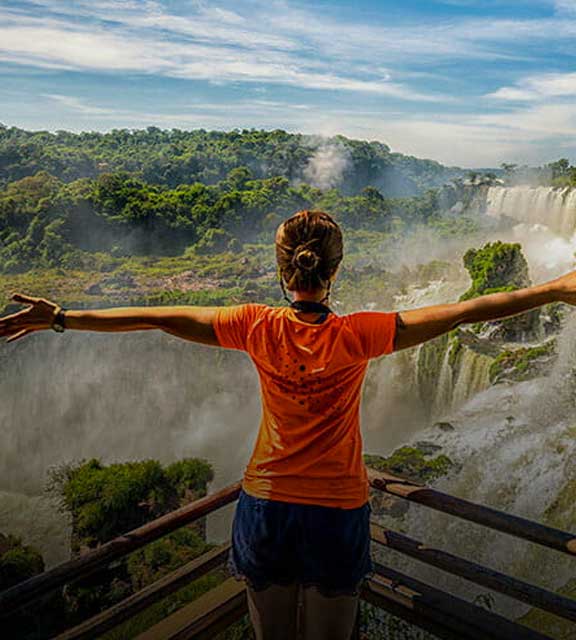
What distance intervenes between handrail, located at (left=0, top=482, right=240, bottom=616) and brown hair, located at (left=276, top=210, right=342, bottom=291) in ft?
3.13

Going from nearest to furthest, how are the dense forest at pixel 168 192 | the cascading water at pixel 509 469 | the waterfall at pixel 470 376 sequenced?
the cascading water at pixel 509 469 → the waterfall at pixel 470 376 → the dense forest at pixel 168 192

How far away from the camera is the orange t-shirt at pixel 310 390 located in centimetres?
128

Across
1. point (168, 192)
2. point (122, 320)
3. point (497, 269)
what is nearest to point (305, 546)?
point (122, 320)

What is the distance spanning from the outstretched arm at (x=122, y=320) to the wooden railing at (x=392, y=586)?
2.27ft

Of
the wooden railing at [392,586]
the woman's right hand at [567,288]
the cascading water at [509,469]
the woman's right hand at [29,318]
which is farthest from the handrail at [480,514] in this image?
the cascading water at [509,469]

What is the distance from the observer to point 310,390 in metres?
1.30

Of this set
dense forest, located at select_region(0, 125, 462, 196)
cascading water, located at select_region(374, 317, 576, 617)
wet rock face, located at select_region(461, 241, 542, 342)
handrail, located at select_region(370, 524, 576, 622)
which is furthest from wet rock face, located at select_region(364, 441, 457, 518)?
dense forest, located at select_region(0, 125, 462, 196)

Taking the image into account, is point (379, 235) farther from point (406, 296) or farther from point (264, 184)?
point (406, 296)

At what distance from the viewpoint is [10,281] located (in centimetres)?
3925

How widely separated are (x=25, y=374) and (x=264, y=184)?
30072 mm

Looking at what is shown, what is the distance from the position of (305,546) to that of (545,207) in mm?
23202

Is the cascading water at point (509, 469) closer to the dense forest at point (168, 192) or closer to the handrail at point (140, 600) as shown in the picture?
the handrail at point (140, 600)

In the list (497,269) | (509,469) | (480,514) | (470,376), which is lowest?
(509,469)

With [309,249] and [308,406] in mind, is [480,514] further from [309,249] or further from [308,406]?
[309,249]
